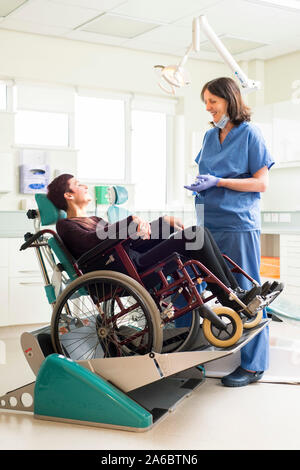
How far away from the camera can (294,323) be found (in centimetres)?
308

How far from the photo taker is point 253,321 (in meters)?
2.72

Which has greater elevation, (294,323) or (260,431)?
(294,323)

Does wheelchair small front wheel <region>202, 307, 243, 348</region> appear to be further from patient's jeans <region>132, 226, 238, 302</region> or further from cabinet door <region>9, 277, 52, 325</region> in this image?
cabinet door <region>9, 277, 52, 325</region>

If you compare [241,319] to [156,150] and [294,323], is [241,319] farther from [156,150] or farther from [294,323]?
[156,150]

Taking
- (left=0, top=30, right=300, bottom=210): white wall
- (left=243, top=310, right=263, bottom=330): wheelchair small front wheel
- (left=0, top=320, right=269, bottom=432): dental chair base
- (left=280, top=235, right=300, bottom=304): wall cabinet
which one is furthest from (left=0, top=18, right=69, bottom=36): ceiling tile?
(left=243, top=310, right=263, bottom=330): wheelchair small front wheel

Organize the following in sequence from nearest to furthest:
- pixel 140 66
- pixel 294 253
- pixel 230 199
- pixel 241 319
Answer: pixel 241 319
pixel 230 199
pixel 294 253
pixel 140 66

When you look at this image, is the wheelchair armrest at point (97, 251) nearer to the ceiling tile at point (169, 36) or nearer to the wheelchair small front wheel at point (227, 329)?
the wheelchair small front wheel at point (227, 329)

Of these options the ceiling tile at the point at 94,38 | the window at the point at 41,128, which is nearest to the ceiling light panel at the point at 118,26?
the ceiling tile at the point at 94,38

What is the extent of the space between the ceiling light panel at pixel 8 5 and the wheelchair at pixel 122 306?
7.21 feet

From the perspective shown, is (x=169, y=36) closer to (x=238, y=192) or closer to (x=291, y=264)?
(x=291, y=264)

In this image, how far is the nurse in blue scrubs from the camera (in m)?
2.94

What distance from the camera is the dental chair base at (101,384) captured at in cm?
236
